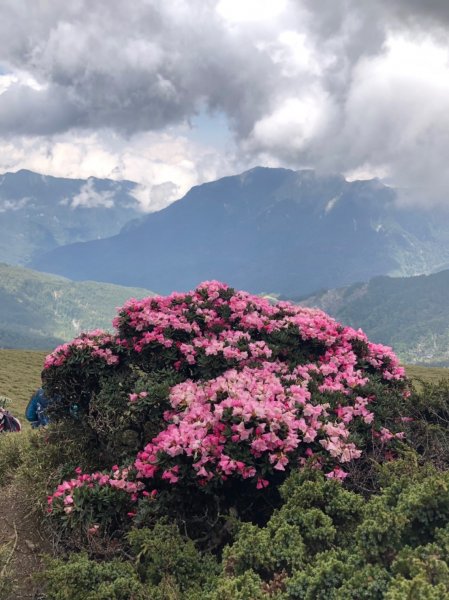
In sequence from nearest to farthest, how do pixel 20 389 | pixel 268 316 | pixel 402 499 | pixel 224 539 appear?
pixel 402 499 < pixel 224 539 < pixel 268 316 < pixel 20 389

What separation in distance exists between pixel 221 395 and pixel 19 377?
51895 mm

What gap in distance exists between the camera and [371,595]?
13.3 feet

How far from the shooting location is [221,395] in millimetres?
7234

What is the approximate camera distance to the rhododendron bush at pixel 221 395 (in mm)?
6469

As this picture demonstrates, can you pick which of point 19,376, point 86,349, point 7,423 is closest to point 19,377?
point 19,376

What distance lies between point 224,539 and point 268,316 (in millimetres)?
4991

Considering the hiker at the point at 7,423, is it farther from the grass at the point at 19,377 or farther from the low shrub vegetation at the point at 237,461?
the grass at the point at 19,377

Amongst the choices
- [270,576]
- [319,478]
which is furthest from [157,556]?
[319,478]

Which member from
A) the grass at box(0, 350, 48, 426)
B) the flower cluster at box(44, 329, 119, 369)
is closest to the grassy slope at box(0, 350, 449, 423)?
the grass at box(0, 350, 48, 426)

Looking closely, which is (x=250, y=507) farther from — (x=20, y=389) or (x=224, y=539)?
(x=20, y=389)

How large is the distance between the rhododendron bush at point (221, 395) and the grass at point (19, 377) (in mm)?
21766

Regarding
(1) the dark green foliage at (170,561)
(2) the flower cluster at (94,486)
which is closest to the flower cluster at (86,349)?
(2) the flower cluster at (94,486)

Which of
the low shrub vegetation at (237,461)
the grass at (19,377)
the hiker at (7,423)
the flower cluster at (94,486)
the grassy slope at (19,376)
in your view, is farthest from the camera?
the grassy slope at (19,376)

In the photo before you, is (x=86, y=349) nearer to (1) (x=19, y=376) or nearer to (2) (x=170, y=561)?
(2) (x=170, y=561)
